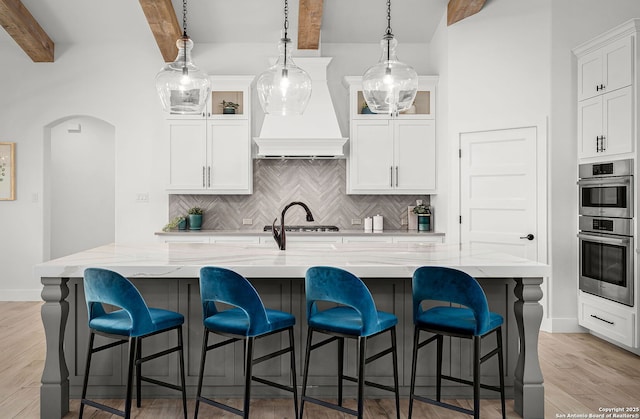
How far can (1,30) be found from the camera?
583cm

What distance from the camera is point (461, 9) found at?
201 inches

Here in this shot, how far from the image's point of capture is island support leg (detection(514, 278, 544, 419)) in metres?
2.83

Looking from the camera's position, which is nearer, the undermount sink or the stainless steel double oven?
the stainless steel double oven

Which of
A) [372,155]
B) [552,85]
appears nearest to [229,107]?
[372,155]

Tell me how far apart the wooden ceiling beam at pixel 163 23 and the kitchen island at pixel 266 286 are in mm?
2652

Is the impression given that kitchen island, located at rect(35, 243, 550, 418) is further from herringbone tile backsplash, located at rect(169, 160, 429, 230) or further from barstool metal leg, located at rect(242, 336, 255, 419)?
herringbone tile backsplash, located at rect(169, 160, 429, 230)

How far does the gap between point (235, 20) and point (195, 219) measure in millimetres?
2311

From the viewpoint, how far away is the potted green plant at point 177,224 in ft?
19.0

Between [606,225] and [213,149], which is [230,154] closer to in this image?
[213,149]

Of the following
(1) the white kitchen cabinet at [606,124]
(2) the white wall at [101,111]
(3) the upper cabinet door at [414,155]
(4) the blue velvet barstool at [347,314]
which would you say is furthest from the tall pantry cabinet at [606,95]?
(4) the blue velvet barstool at [347,314]

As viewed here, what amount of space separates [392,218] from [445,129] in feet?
4.31

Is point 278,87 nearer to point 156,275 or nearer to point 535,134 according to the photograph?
point 156,275

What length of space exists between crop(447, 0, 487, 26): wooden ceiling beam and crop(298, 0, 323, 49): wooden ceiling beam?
138 centimetres

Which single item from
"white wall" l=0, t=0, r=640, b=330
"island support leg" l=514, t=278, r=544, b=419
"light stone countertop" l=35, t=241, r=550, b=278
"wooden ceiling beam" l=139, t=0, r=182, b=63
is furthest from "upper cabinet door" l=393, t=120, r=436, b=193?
"island support leg" l=514, t=278, r=544, b=419
